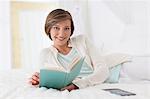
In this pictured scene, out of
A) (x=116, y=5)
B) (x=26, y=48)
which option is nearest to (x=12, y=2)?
(x=26, y=48)

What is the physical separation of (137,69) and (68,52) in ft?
1.62

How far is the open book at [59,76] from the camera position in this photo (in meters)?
1.37

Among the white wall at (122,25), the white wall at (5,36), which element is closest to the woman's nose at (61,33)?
the white wall at (122,25)

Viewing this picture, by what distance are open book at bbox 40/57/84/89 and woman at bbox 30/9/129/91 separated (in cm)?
8

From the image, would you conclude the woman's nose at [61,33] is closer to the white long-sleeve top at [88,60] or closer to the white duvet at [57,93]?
the white long-sleeve top at [88,60]

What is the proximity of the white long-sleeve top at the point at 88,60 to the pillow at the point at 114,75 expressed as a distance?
25 mm

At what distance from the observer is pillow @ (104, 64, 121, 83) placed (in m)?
1.70

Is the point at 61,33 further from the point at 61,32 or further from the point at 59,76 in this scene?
the point at 59,76

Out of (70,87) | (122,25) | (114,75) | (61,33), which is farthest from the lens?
(122,25)

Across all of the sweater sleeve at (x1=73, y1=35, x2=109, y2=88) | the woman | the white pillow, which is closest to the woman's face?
the woman

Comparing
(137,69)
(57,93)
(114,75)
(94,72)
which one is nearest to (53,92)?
(57,93)

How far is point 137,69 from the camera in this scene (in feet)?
6.15

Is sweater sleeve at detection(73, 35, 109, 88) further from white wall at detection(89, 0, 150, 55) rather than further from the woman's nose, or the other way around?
white wall at detection(89, 0, 150, 55)

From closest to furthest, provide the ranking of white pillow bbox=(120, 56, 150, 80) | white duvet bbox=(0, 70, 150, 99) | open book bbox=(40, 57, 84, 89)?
white duvet bbox=(0, 70, 150, 99) < open book bbox=(40, 57, 84, 89) < white pillow bbox=(120, 56, 150, 80)
